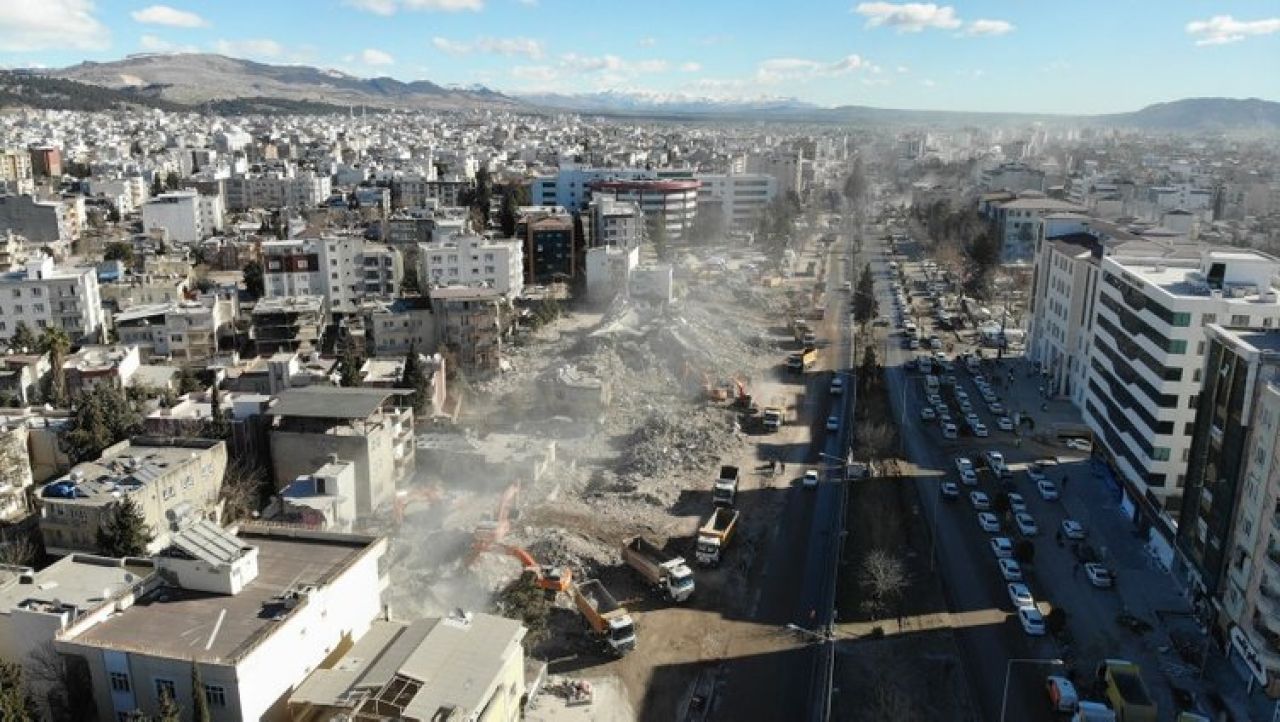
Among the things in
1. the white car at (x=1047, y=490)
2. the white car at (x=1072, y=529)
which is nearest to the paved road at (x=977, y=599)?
the white car at (x=1047, y=490)

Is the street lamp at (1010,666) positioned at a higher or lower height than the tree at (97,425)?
lower

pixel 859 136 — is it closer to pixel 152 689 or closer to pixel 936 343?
pixel 936 343

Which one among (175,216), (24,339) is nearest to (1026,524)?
(24,339)

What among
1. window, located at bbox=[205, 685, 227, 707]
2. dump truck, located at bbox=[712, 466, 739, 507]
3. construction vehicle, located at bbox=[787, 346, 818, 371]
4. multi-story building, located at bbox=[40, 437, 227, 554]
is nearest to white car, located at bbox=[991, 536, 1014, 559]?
dump truck, located at bbox=[712, 466, 739, 507]

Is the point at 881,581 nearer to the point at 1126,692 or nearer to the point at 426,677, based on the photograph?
the point at 1126,692

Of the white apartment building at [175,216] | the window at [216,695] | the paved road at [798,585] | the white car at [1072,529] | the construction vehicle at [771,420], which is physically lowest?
the paved road at [798,585]

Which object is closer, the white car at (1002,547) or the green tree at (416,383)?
the white car at (1002,547)

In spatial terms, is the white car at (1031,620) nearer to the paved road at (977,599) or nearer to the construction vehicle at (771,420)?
the paved road at (977,599)

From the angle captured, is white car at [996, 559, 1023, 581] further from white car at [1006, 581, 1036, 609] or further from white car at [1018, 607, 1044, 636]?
white car at [1018, 607, 1044, 636]
